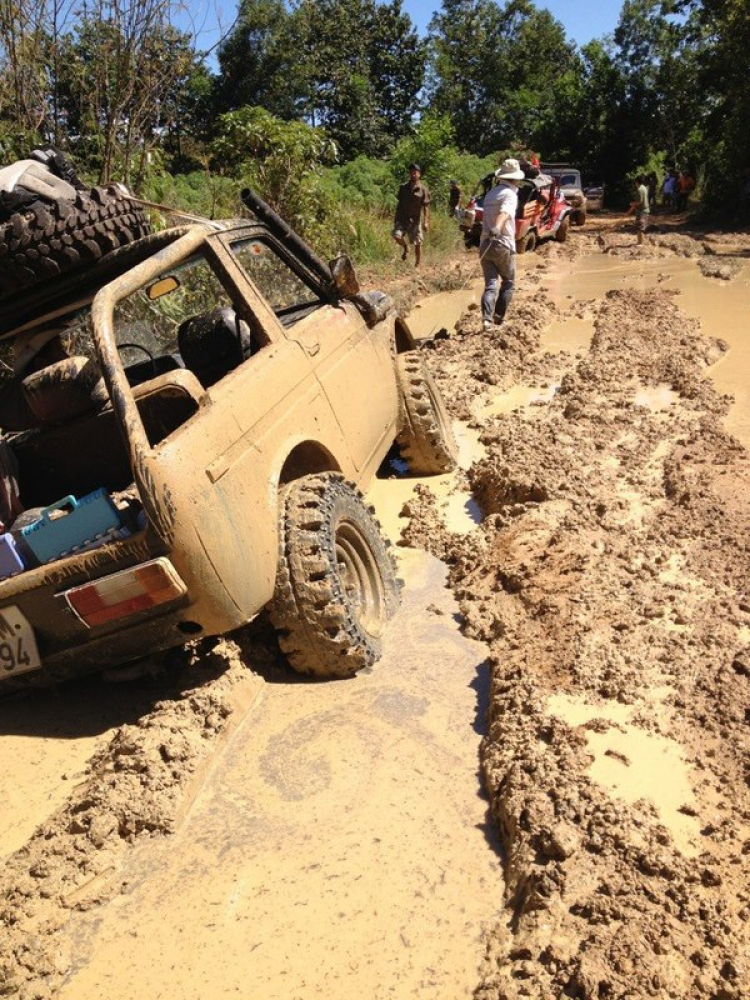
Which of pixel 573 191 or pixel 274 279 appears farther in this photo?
pixel 573 191

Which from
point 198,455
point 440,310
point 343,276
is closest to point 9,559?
point 198,455

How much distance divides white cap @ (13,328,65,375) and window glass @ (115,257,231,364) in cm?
31

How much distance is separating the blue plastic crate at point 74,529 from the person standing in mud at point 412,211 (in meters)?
12.6

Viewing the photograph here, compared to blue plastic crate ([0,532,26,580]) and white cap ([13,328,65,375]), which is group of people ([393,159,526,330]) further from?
blue plastic crate ([0,532,26,580])

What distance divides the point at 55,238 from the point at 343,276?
144 centimetres

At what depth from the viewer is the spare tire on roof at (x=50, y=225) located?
336 centimetres

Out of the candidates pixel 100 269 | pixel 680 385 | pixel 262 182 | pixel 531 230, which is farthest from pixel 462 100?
pixel 100 269

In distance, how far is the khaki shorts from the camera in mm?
14688

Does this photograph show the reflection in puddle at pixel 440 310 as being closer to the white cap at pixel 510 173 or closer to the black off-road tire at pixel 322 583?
→ the white cap at pixel 510 173

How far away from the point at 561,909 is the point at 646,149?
116 feet

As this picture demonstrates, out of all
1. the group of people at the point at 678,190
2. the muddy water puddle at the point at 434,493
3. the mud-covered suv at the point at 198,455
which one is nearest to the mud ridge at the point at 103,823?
the mud-covered suv at the point at 198,455

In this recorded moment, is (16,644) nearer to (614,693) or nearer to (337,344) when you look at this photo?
(337,344)

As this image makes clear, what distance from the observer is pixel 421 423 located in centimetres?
525

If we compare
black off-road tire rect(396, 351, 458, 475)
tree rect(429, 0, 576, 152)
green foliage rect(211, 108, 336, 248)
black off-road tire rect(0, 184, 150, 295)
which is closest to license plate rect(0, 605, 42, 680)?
black off-road tire rect(0, 184, 150, 295)
